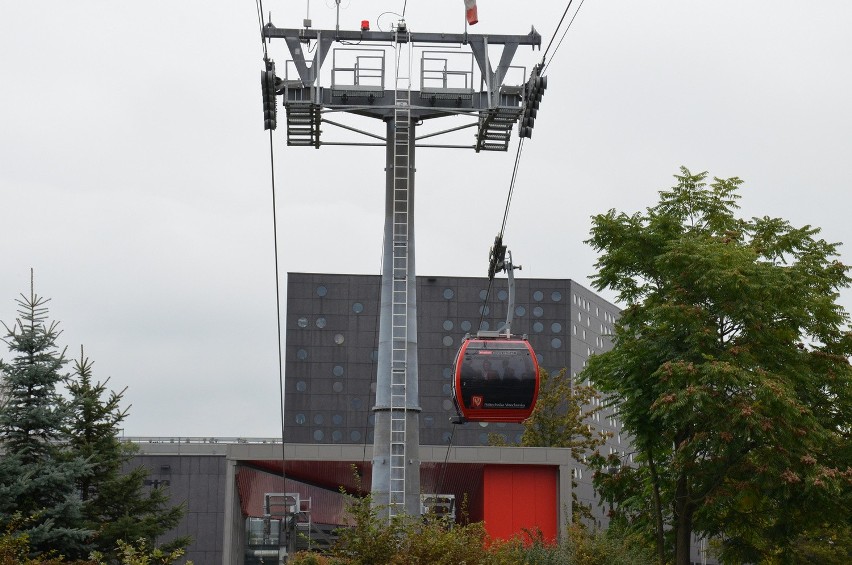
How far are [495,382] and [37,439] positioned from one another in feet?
31.6

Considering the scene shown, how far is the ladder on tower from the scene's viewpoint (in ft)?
78.1

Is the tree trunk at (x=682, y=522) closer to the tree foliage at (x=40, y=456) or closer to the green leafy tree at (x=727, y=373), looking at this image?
the green leafy tree at (x=727, y=373)

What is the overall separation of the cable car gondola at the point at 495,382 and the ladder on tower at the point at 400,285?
12.8 feet

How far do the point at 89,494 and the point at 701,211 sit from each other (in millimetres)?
17645

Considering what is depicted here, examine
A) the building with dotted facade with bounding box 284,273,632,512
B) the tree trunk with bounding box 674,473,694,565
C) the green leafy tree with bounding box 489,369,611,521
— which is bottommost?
the tree trunk with bounding box 674,473,694,565

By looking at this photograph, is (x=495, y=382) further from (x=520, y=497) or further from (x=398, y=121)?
(x=520, y=497)

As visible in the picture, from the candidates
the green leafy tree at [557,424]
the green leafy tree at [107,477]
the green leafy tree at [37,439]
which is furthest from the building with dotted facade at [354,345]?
the green leafy tree at [37,439]

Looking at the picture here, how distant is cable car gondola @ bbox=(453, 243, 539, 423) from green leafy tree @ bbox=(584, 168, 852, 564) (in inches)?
145

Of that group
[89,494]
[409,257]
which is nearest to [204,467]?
[89,494]

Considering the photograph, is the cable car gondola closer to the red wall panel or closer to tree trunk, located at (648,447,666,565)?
tree trunk, located at (648,447,666,565)

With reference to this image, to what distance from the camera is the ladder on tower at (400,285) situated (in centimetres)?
2381

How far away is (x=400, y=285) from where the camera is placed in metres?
25.0

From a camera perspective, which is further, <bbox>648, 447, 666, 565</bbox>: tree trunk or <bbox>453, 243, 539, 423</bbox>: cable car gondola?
<bbox>648, 447, 666, 565</bbox>: tree trunk

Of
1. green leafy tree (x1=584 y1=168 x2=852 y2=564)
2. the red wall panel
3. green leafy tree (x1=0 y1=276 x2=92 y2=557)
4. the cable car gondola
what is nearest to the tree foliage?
green leafy tree (x1=0 y1=276 x2=92 y2=557)
